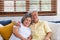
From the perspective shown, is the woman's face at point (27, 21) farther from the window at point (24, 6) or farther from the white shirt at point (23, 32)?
the window at point (24, 6)

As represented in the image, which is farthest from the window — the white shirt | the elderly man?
the white shirt

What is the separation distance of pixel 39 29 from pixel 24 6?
0.88 metres

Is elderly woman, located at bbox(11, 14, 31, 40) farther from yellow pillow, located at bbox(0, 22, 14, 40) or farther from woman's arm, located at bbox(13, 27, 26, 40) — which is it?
yellow pillow, located at bbox(0, 22, 14, 40)

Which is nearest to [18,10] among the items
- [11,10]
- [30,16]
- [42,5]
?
[11,10]

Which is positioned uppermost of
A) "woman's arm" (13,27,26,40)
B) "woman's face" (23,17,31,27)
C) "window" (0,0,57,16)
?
"window" (0,0,57,16)

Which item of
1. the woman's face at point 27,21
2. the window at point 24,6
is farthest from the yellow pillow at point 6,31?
the window at point 24,6

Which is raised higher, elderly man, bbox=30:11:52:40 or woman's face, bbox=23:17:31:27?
woman's face, bbox=23:17:31:27

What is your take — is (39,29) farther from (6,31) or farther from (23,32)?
(6,31)

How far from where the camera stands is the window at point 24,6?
3.35m

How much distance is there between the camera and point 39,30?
2680 mm

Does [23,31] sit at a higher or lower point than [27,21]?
lower

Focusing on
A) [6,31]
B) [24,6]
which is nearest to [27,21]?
[6,31]

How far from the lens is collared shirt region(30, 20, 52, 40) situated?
2650mm

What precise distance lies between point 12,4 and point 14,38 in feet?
3.27
